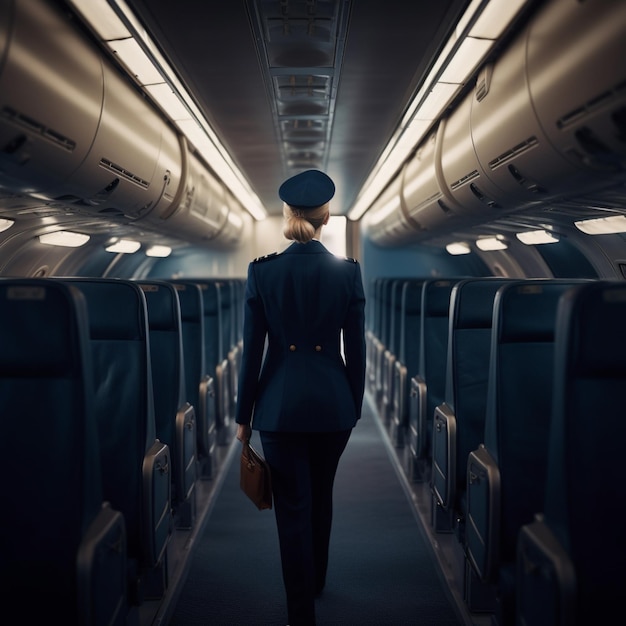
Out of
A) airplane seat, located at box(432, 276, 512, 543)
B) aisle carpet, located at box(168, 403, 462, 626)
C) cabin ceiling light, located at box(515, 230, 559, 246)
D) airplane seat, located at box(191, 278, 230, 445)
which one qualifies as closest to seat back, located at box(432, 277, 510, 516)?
airplane seat, located at box(432, 276, 512, 543)

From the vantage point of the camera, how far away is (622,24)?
1.73 meters

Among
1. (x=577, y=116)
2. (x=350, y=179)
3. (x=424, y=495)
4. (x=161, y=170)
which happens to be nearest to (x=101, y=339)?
(x=577, y=116)

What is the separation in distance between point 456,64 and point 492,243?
3605 millimetres

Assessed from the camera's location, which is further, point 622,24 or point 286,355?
point 286,355

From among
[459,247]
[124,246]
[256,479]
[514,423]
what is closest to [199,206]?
[124,246]

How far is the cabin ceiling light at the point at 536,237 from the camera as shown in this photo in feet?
16.4

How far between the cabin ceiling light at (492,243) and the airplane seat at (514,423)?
4.11m

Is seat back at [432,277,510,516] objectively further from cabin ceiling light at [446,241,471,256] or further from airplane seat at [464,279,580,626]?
cabin ceiling light at [446,241,471,256]

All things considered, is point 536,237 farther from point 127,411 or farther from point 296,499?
point 127,411

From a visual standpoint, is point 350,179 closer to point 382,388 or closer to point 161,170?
point 382,388

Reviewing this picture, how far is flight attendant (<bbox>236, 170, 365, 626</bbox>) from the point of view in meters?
2.45

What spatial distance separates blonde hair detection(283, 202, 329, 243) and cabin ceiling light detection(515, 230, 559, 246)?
3050 mm

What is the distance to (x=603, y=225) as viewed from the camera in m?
3.79

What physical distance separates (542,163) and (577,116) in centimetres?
59
